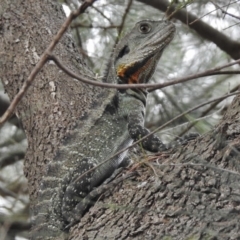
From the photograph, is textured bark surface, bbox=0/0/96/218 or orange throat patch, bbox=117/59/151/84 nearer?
textured bark surface, bbox=0/0/96/218

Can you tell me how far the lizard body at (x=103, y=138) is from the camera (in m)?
3.42

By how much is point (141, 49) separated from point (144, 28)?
0.49ft

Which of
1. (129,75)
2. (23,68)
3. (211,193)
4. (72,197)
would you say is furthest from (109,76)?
(211,193)

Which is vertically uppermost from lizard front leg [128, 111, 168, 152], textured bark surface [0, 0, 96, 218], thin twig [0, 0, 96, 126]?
textured bark surface [0, 0, 96, 218]

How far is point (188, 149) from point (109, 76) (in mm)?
1624

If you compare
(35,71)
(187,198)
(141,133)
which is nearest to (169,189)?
(187,198)

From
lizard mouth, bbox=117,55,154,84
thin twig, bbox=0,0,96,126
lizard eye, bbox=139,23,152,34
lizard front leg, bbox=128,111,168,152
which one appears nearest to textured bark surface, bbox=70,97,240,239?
lizard front leg, bbox=128,111,168,152

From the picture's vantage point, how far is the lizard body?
3.42 m

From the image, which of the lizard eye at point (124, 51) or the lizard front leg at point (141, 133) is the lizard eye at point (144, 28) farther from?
the lizard front leg at point (141, 133)

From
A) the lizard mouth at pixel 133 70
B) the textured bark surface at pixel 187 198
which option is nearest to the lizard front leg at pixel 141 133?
the lizard mouth at pixel 133 70

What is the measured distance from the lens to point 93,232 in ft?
9.43

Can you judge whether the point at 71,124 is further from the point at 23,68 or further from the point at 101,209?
the point at 101,209

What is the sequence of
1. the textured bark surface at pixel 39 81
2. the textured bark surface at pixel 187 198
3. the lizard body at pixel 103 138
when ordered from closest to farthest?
the textured bark surface at pixel 187 198
the lizard body at pixel 103 138
the textured bark surface at pixel 39 81

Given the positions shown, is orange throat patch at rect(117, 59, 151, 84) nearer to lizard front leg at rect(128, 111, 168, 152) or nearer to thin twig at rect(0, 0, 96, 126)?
lizard front leg at rect(128, 111, 168, 152)
